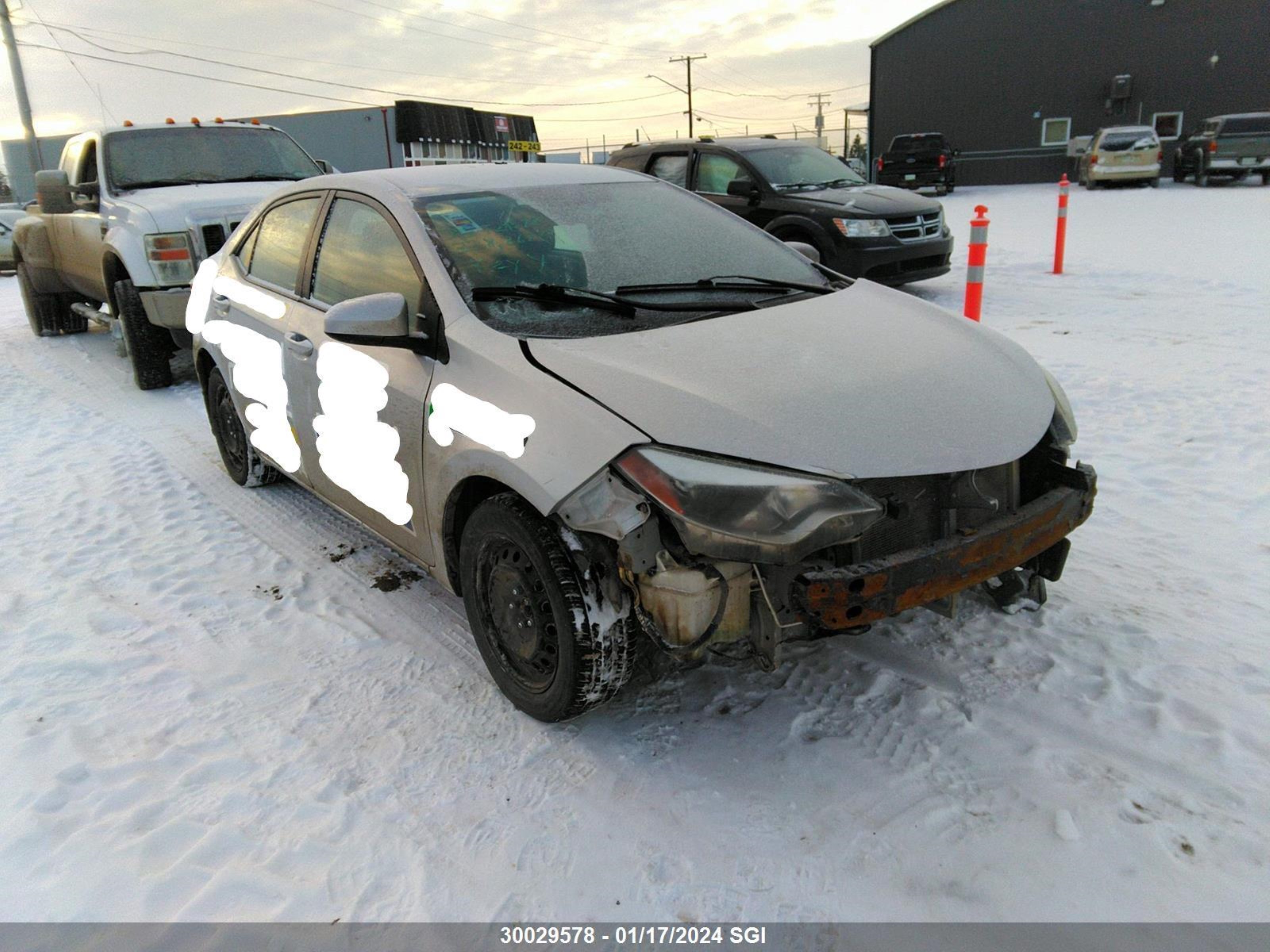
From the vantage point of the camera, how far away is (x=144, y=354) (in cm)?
747

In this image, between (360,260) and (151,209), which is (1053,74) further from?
(360,260)

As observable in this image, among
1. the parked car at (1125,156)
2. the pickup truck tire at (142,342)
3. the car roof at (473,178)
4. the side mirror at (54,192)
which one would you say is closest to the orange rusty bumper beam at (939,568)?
the car roof at (473,178)

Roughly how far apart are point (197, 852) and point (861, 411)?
7.44 ft

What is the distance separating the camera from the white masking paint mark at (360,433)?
3.34m

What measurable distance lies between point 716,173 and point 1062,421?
7446 millimetres

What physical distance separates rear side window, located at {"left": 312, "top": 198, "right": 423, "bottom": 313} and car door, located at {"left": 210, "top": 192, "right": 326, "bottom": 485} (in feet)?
0.69

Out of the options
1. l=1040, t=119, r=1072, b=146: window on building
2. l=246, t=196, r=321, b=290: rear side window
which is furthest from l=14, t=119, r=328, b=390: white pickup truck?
l=1040, t=119, r=1072, b=146: window on building

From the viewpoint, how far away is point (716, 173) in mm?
9844

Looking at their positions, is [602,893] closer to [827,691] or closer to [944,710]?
[827,691]

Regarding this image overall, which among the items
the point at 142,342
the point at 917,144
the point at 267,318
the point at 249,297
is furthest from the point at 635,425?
the point at 917,144

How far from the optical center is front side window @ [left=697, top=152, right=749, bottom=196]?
977 cm

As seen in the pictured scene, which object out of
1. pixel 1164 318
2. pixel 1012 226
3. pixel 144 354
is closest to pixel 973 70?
pixel 1012 226

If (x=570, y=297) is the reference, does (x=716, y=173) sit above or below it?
above

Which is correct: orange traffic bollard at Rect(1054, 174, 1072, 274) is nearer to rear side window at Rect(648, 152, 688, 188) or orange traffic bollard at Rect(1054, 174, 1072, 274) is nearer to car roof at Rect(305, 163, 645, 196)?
rear side window at Rect(648, 152, 688, 188)
